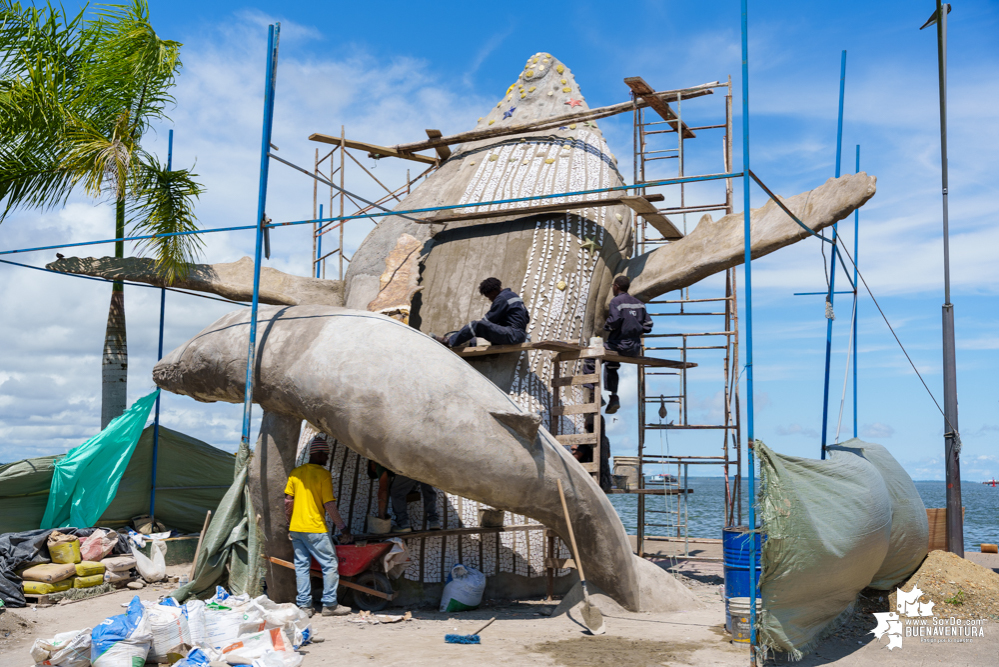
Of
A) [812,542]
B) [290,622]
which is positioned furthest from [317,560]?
[812,542]

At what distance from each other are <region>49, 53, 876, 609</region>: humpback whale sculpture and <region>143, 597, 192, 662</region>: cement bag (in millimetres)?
2290

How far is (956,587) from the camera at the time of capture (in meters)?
9.01

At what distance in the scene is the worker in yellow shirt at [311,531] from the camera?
8555 mm

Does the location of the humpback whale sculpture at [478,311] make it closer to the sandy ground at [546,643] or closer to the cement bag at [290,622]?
the sandy ground at [546,643]

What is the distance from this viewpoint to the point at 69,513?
1163 cm

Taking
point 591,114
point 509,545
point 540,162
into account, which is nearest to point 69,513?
point 509,545

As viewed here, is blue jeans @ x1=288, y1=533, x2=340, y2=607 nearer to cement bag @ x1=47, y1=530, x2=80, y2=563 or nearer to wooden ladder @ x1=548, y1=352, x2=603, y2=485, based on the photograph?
wooden ladder @ x1=548, y1=352, x2=603, y2=485

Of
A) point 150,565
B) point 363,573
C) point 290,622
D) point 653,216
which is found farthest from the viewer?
point 653,216

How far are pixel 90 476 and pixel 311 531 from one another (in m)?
4.92

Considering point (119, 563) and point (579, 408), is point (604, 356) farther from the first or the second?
point (119, 563)

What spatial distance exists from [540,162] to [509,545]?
5.96 metres

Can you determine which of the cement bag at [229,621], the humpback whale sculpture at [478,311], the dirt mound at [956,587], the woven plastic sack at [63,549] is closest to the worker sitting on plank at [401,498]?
the humpback whale sculpture at [478,311]

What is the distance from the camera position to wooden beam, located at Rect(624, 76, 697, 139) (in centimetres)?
1247

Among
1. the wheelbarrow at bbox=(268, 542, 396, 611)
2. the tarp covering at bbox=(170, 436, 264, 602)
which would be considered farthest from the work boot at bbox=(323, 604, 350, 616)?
the tarp covering at bbox=(170, 436, 264, 602)
